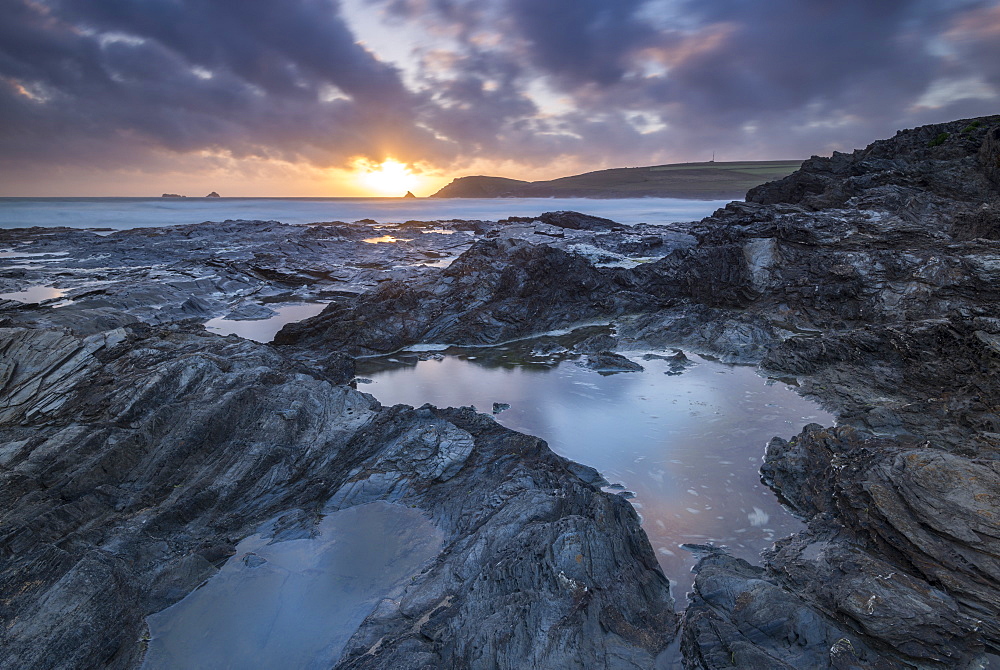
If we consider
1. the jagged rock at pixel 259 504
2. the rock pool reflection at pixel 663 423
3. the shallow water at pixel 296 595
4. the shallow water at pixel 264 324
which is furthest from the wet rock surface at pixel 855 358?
the shallow water at pixel 296 595

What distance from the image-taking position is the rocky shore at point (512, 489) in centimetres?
391

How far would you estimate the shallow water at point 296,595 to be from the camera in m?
4.32

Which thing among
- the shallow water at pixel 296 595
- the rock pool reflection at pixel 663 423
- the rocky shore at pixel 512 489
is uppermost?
the rocky shore at pixel 512 489

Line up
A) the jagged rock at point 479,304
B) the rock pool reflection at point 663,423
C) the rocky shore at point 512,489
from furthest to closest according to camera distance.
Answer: the jagged rock at point 479,304 → the rock pool reflection at point 663,423 → the rocky shore at point 512,489

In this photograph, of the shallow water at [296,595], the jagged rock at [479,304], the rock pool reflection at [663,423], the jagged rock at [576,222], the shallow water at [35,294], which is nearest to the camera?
the shallow water at [296,595]

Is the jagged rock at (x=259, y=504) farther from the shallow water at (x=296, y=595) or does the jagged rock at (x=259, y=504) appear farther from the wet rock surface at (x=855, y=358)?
the wet rock surface at (x=855, y=358)

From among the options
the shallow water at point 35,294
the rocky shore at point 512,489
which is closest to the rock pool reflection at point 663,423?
the rocky shore at point 512,489

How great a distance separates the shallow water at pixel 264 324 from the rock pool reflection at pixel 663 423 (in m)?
4.22

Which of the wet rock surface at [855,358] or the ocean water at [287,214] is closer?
the wet rock surface at [855,358]

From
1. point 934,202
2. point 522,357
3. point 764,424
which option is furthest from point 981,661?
point 934,202

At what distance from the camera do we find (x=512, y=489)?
19.2 ft

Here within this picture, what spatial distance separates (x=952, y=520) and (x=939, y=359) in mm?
5647

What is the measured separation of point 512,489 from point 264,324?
1219 cm

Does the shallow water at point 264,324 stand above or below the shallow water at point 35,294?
below
